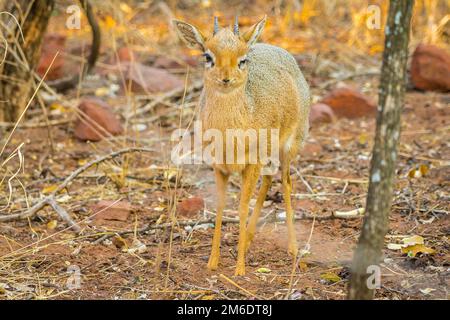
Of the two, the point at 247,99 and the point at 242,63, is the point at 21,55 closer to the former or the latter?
the point at 247,99

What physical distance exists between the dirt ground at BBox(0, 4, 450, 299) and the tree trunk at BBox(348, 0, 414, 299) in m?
0.88

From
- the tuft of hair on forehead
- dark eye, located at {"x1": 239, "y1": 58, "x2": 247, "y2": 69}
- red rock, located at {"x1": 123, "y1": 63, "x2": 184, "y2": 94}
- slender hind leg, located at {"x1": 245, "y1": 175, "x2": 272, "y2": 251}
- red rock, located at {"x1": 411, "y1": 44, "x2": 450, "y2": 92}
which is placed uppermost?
the tuft of hair on forehead

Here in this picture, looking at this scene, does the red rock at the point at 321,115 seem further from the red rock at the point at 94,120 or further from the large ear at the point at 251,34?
the large ear at the point at 251,34

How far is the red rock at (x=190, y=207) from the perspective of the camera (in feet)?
20.4

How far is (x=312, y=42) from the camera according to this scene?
37.8ft

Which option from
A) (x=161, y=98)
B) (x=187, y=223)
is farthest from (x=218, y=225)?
(x=161, y=98)

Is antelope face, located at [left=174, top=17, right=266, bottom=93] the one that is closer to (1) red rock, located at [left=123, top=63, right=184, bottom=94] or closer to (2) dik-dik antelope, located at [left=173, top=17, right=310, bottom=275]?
(2) dik-dik antelope, located at [left=173, top=17, right=310, bottom=275]

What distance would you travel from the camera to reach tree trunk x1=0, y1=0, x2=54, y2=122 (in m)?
7.77

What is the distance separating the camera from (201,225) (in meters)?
5.95

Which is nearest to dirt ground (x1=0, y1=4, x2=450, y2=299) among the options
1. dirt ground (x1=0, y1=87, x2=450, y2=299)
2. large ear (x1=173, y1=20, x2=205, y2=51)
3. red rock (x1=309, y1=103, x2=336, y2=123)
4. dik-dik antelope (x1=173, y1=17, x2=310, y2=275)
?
dirt ground (x1=0, y1=87, x2=450, y2=299)

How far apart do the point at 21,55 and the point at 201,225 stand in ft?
10.3

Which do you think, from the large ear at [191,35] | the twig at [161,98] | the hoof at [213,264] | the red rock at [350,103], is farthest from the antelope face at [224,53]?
the red rock at [350,103]

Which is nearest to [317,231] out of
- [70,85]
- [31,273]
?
[31,273]
